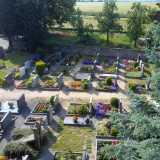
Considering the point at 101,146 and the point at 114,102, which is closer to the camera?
the point at 101,146

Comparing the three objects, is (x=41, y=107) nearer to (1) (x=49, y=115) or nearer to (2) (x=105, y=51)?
(1) (x=49, y=115)

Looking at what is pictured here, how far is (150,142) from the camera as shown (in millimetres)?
7121

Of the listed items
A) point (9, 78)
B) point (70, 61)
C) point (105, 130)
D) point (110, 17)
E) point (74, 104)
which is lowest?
point (105, 130)

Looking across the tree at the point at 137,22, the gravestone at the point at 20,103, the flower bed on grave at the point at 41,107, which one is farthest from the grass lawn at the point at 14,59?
the tree at the point at 137,22

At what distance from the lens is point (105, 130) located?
14555mm

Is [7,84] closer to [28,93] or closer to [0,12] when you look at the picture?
[28,93]

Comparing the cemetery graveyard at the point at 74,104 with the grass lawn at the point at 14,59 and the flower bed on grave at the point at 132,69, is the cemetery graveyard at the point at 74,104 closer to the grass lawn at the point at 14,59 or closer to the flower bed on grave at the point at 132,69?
the flower bed on grave at the point at 132,69

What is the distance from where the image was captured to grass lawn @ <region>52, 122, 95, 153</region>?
13.3 metres

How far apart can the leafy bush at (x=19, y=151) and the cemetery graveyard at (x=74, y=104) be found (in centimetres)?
77

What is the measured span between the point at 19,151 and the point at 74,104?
7.22 m

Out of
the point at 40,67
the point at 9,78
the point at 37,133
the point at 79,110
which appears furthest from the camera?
the point at 40,67

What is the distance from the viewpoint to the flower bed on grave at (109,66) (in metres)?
25.0

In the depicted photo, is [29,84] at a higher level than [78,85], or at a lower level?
higher

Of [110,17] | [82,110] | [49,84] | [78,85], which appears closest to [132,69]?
[78,85]
